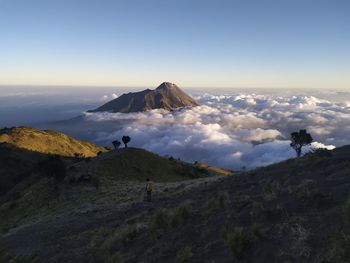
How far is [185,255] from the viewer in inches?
552

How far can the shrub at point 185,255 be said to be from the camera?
13.8 meters

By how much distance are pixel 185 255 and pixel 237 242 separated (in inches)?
78.0

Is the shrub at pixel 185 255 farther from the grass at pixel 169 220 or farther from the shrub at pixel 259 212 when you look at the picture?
the shrub at pixel 259 212

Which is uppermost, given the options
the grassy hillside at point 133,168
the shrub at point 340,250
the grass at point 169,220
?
the shrub at point 340,250

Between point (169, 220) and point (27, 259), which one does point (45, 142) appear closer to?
point (27, 259)

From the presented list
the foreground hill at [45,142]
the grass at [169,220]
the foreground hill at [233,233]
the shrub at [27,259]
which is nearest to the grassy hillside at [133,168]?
the foreground hill at [233,233]

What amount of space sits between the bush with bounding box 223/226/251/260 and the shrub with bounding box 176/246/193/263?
4.37ft

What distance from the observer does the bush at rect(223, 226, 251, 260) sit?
12805 mm

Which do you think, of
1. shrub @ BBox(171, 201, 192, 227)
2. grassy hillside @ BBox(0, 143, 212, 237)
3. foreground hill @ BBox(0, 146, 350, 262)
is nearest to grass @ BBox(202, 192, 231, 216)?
foreground hill @ BBox(0, 146, 350, 262)

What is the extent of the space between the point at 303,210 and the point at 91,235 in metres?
11.7

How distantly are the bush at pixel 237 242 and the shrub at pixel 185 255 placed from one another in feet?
4.37

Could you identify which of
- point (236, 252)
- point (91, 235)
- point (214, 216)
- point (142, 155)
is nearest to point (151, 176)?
point (142, 155)

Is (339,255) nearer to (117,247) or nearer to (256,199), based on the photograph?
(256,199)

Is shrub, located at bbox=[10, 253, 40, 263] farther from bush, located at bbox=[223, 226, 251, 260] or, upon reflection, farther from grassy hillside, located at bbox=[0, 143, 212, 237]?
grassy hillside, located at bbox=[0, 143, 212, 237]
